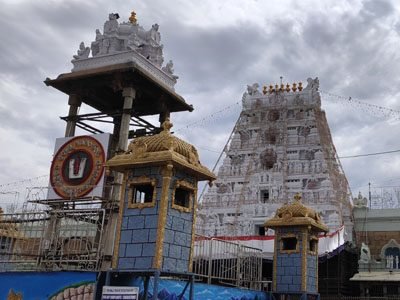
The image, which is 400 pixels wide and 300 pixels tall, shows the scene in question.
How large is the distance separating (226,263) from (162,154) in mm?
6442

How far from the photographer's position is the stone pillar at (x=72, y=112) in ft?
66.0

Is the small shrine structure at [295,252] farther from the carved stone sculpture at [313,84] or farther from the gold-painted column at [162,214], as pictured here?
the carved stone sculpture at [313,84]

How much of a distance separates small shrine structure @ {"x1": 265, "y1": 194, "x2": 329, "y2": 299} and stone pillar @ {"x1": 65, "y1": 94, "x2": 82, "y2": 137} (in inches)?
347

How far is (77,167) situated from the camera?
1853cm

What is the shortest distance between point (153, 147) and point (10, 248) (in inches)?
277

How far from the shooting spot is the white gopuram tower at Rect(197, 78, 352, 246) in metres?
37.3

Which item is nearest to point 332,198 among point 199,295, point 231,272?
point 231,272

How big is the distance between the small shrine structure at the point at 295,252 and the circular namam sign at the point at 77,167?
637cm

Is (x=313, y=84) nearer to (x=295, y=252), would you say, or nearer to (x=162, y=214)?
(x=295, y=252)

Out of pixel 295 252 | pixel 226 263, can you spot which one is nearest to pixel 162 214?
pixel 226 263

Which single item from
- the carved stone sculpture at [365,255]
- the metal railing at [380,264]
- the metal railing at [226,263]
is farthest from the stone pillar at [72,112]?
the metal railing at [380,264]

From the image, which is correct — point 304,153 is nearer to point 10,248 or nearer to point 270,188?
point 270,188

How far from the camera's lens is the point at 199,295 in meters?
12.7

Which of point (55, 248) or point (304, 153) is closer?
point (55, 248)
